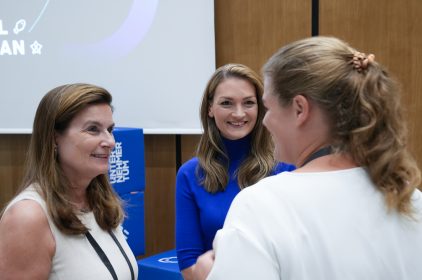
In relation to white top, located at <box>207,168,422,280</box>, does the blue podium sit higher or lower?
lower

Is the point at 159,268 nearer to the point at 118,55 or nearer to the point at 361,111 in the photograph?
the point at 118,55

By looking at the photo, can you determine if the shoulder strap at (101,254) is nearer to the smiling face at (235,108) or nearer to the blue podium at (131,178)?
the smiling face at (235,108)

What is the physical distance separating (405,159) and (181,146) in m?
3.08

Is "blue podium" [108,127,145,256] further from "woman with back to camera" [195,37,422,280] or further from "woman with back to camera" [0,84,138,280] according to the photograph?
"woman with back to camera" [195,37,422,280]

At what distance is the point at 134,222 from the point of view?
3.36m

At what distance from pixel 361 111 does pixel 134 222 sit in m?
2.63

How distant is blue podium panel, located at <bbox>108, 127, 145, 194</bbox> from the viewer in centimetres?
321

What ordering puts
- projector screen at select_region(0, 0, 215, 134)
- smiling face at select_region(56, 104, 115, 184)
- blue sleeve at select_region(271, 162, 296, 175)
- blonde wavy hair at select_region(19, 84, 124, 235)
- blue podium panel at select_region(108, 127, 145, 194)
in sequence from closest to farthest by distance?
blonde wavy hair at select_region(19, 84, 124, 235), smiling face at select_region(56, 104, 115, 184), blue sleeve at select_region(271, 162, 296, 175), blue podium panel at select_region(108, 127, 145, 194), projector screen at select_region(0, 0, 215, 134)

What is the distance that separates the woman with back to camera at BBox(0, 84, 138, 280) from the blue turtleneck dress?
0.24 m

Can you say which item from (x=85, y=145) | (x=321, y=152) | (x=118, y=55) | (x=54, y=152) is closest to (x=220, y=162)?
(x=85, y=145)

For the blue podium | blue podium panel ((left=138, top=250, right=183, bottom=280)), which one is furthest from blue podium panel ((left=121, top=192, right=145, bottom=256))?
blue podium panel ((left=138, top=250, right=183, bottom=280))

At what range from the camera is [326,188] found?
89 cm

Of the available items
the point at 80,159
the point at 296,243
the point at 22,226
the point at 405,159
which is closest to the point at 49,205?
the point at 22,226

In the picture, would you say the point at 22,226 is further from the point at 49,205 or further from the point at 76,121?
the point at 76,121
